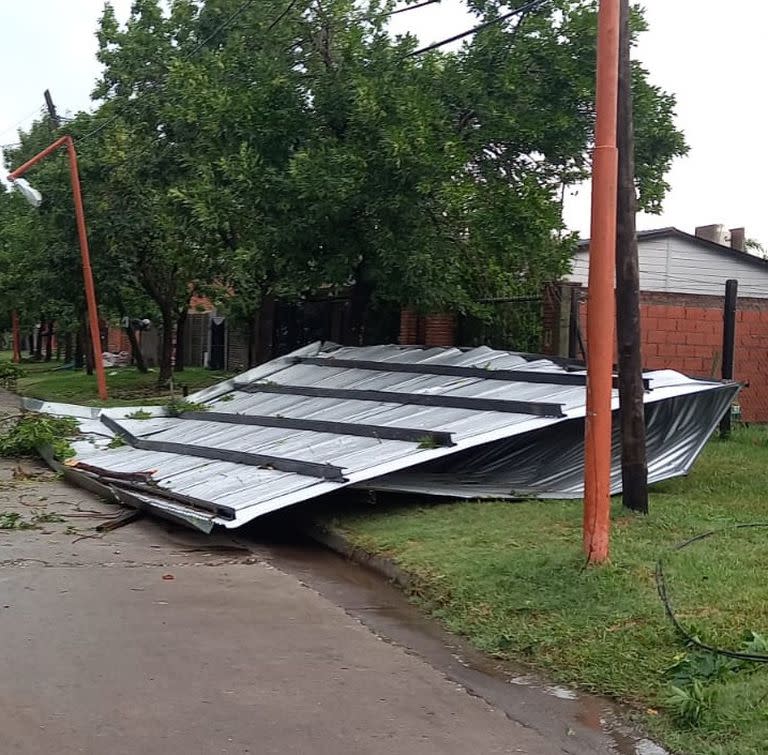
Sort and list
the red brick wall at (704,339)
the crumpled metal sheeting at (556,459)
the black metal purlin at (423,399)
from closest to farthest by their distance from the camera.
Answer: the black metal purlin at (423,399), the crumpled metal sheeting at (556,459), the red brick wall at (704,339)

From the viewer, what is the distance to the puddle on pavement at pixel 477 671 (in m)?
4.81

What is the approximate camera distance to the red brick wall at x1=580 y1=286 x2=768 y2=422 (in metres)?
14.8

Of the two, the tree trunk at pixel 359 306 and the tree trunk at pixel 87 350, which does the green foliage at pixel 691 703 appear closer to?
the tree trunk at pixel 359 306

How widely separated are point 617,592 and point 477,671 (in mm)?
1211

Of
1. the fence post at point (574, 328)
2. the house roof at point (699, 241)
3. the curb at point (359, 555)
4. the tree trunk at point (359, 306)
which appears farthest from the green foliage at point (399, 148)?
the house roof at point (699, 241)

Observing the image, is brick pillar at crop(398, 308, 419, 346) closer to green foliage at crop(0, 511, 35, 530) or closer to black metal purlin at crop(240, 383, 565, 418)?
black metal purlin at crop(240, 383, 565, 418)

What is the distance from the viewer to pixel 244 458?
10.7 meters

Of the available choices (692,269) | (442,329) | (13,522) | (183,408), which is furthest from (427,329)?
(692,269)

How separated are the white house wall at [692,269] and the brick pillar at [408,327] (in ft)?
24.2

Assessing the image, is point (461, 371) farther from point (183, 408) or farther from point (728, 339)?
point (183, 408)

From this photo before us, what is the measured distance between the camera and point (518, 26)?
1383 centimetres

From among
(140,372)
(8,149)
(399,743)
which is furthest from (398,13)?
(8,149)

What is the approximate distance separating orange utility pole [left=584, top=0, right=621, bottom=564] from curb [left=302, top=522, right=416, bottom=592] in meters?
1.53

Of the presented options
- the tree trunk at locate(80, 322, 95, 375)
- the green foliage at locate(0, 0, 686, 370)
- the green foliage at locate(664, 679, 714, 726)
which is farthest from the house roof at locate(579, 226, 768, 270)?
the tree trunk at locate(80, 322, 95, 375)
